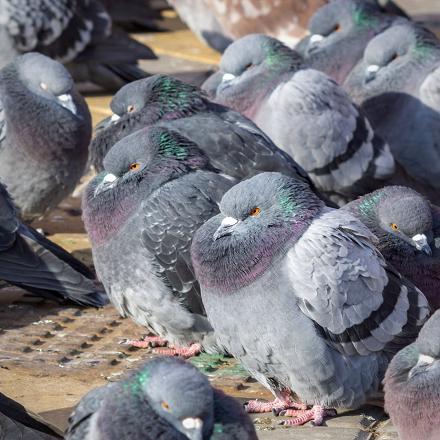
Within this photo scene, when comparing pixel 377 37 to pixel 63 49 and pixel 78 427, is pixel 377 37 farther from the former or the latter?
pixel 78 427

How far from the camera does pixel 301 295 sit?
18.6ft

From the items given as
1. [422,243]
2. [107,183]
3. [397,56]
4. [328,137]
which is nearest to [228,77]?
[328,137]

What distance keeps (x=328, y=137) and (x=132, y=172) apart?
8.02 feet

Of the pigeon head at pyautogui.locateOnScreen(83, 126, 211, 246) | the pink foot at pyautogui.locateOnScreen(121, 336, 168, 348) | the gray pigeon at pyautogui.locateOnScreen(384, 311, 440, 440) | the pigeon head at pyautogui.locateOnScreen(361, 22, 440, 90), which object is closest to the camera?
the gray pigeon at pyautogui.locateOnScreen(384, 311, 440, 440)

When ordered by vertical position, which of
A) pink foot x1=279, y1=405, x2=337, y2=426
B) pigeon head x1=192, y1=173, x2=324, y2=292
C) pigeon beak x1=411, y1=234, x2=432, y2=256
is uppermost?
pigeon head x1=192, y1=173, x2=324, y2=292

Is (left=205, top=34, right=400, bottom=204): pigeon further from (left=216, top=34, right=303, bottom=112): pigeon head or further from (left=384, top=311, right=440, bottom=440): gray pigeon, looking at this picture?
(left=384, top=311, right=440, bottom=440): gray pigeon

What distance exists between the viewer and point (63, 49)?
1169 cm

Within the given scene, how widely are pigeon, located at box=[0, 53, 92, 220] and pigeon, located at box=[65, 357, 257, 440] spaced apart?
4.23 meters

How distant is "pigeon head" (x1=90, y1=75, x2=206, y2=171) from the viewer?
25.2 ft

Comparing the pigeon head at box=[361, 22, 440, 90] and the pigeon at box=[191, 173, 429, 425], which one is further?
the pigeon head at box=[361, 22, 440, 90]

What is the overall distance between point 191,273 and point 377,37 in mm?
4237

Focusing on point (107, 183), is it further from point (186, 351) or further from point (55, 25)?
point (55, 25)

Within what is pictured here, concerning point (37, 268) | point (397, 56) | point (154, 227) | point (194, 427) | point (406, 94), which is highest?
point (194, 427)

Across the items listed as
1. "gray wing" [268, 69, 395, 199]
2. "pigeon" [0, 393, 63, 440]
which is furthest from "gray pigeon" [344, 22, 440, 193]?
"pigeon" [0, 393, 63, 440]
